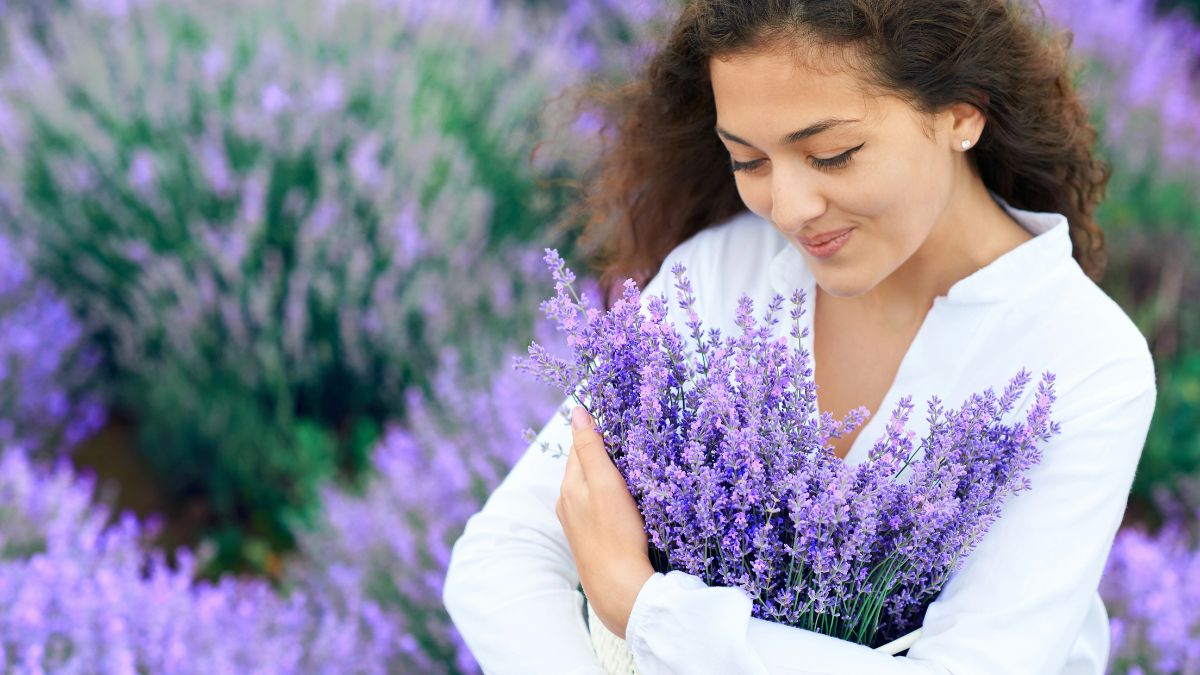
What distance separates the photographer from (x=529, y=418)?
272cm

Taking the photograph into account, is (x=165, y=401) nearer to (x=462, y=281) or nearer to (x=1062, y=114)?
(x=462, y=281)

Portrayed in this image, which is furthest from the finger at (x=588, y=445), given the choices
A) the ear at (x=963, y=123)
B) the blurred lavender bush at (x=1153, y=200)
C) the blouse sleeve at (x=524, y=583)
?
the blurred lavender bush at (x=1153, y=200)

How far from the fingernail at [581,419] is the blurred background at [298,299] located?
3.72ft

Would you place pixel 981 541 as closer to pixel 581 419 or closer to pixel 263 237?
pixel 581 419

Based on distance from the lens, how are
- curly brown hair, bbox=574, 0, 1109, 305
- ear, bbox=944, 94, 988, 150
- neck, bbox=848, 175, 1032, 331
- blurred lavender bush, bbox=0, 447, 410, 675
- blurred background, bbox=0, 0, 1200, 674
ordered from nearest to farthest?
curly brown hair, bbox=574, 0, 1109, 305 → ear, bbox=944, 94, 988, 150 → neck, bbox=848, 175, 1032, 331 → blurred lavender bush, bbox=0, 447, 410, 675 → blurred background, bbox=0, 0, 1200, 674

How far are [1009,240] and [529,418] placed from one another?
4.27 ft

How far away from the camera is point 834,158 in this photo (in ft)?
4.86

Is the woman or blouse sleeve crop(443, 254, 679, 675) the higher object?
the woman

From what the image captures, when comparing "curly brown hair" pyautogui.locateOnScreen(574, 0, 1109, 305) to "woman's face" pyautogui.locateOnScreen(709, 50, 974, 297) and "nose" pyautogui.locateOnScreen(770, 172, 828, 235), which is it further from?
"nose" pyautogui.locateOnScreen(770, 172, 828, 235)

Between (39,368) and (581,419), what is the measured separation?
239 cm

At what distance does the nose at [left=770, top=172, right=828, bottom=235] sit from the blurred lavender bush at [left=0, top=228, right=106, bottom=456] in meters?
2.43

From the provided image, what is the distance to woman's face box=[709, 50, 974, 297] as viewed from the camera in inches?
57.2

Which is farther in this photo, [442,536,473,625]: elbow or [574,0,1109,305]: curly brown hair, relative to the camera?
[442,536,473,625]: elbow

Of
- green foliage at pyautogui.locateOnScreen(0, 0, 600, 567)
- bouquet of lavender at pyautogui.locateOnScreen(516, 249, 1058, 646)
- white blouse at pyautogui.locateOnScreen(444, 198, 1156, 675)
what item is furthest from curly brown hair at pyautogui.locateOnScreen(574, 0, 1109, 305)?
green foliage at pyautogui.locateOnScreen(0, 0, 600, 567)
